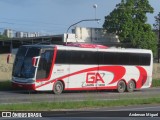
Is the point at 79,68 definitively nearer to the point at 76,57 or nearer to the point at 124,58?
the point at 76,57

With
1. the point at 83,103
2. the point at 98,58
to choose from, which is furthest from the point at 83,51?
the point at 83,103

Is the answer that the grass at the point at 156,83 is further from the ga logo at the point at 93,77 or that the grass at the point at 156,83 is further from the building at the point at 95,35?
the building at the point at 95,35

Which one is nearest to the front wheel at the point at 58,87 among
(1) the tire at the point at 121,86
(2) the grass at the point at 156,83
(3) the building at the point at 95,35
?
(1) the tire at the point at 121,86

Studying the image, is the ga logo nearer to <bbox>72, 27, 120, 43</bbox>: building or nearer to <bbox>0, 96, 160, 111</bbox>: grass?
<bbox>0, 96, 160, 111</bbox>: grass

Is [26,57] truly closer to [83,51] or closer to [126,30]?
[83,51]

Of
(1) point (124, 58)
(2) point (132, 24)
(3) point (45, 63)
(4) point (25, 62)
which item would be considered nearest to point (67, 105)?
(3) point (45, 63)

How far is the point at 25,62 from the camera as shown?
3203cm

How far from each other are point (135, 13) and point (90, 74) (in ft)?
224

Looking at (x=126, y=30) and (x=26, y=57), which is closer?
(x=26, y=57)

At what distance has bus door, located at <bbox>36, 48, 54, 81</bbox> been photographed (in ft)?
104

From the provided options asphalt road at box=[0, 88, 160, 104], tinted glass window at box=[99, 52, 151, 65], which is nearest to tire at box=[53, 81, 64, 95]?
asphalt road at box=[0, 88, 160, 104]

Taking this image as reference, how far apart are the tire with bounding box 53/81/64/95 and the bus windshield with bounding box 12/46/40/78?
6.20 feet

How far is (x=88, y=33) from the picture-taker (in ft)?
339

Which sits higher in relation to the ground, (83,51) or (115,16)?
(115,16)
